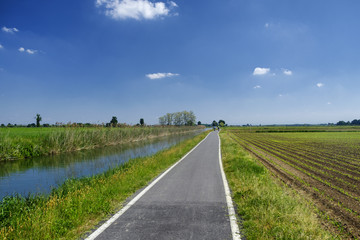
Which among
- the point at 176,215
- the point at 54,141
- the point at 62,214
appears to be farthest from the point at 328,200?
the point at 54,141

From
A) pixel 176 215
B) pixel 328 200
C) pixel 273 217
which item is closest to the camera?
pixel 273 217

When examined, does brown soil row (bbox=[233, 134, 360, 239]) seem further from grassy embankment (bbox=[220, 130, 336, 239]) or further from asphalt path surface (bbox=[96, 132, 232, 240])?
asphalt path surface (bbox=[96, 132, 232, 240])

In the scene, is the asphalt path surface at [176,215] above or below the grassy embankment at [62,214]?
below

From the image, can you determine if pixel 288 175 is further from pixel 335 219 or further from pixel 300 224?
pixel 300 224

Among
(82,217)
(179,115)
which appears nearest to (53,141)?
(82,217)

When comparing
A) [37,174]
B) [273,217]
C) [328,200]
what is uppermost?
[273,217]

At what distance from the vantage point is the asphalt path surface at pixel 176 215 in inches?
160

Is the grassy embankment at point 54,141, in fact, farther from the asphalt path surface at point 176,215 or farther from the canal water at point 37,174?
the asphalt path surface at point 176,215

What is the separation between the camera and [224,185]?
799 centimetres

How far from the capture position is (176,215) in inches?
197

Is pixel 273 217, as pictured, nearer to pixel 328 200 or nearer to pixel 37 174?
pixel 328 200

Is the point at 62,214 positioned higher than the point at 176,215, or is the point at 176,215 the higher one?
the point at 62,214

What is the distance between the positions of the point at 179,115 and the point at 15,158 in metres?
138

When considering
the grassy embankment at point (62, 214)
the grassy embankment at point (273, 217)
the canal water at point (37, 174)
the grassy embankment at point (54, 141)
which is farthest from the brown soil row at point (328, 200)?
the grassy embankment at point (54, 141)
